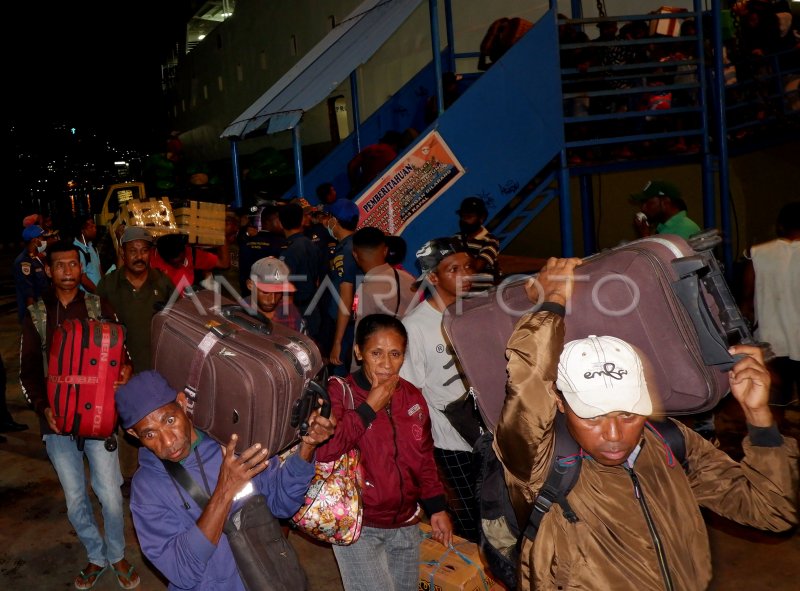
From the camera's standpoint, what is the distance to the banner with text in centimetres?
769

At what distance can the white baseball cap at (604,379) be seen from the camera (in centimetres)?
207

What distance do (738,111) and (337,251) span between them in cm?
652

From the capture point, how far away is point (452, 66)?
11609 millimetres

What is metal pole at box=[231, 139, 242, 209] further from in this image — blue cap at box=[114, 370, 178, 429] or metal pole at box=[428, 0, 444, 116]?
blue cap at box=[114, 370, 178, 429]

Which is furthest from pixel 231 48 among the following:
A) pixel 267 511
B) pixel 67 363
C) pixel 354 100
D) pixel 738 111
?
pixel 267 511

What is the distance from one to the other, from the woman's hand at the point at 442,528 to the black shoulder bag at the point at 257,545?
114cm

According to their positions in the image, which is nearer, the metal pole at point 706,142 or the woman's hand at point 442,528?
the woman's hand at point 442,528

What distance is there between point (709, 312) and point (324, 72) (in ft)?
24.5

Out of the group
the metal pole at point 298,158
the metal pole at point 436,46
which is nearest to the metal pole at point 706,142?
the metal pole at point 436,46

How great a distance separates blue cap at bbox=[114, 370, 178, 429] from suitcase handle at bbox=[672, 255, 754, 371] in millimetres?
1870

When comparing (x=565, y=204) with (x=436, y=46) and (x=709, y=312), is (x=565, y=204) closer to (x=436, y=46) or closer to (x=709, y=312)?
(x=436, y=46)

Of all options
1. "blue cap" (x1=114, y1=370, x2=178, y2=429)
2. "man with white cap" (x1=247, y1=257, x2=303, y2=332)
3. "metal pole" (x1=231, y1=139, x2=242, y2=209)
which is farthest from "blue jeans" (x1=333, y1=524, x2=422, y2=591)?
"metal pole" (x1=231, y1=139, x2=242, y2=209)

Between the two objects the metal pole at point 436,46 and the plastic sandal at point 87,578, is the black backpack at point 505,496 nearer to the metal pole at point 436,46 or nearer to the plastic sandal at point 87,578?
the plastic sandal at point 87,578

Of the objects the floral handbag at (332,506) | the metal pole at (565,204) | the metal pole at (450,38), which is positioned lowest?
the floral handbag at (332,506)
